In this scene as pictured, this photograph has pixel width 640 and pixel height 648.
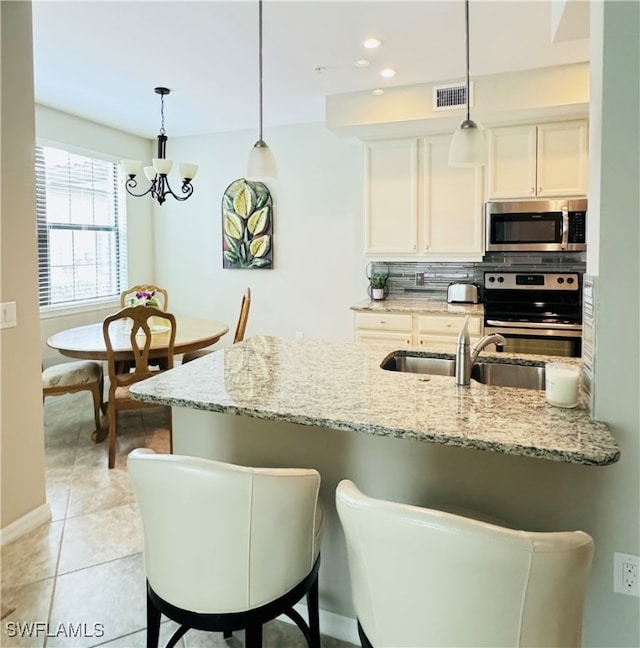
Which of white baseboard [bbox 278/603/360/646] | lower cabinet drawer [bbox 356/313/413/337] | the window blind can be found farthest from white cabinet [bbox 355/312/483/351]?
the window blind

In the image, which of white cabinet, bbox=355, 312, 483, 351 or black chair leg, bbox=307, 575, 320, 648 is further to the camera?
white cabinet, bbox=355, 312, 483, 351

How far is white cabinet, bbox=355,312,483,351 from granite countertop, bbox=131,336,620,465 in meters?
1.73

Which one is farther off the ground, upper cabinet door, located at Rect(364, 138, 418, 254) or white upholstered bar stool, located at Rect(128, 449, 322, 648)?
upper cabinet door, located at Rect(364, 138, 418, 254)

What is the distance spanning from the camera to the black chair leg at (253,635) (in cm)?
132

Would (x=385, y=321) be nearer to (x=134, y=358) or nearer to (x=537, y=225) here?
(x=537, y=225)

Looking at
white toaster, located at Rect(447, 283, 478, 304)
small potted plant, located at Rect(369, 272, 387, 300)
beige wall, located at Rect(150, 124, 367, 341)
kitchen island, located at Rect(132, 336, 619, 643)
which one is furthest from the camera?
beige wall, located at Rect(150, 124, 367, 341)

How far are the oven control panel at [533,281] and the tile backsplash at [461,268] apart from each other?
0.35 metres

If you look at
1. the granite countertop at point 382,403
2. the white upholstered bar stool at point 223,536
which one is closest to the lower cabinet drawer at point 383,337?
the granite countertop at point 382,403

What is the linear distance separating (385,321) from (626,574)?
281 centimetres

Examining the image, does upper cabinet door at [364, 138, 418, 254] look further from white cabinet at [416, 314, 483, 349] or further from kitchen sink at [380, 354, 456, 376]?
kitchen sink at [380, 354, 456, 376]

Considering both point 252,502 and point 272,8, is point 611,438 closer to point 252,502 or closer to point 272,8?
point 252,502

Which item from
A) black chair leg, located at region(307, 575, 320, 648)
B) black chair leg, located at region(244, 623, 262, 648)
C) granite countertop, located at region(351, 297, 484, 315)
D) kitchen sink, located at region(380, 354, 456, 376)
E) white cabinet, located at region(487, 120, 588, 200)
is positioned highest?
white cabinet, located at region(487, 120, 588, 200)

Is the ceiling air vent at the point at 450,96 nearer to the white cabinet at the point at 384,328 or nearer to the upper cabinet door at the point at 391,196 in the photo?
the upper cabinet door at the point at 391,196

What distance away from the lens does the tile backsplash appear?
13.7 feet
